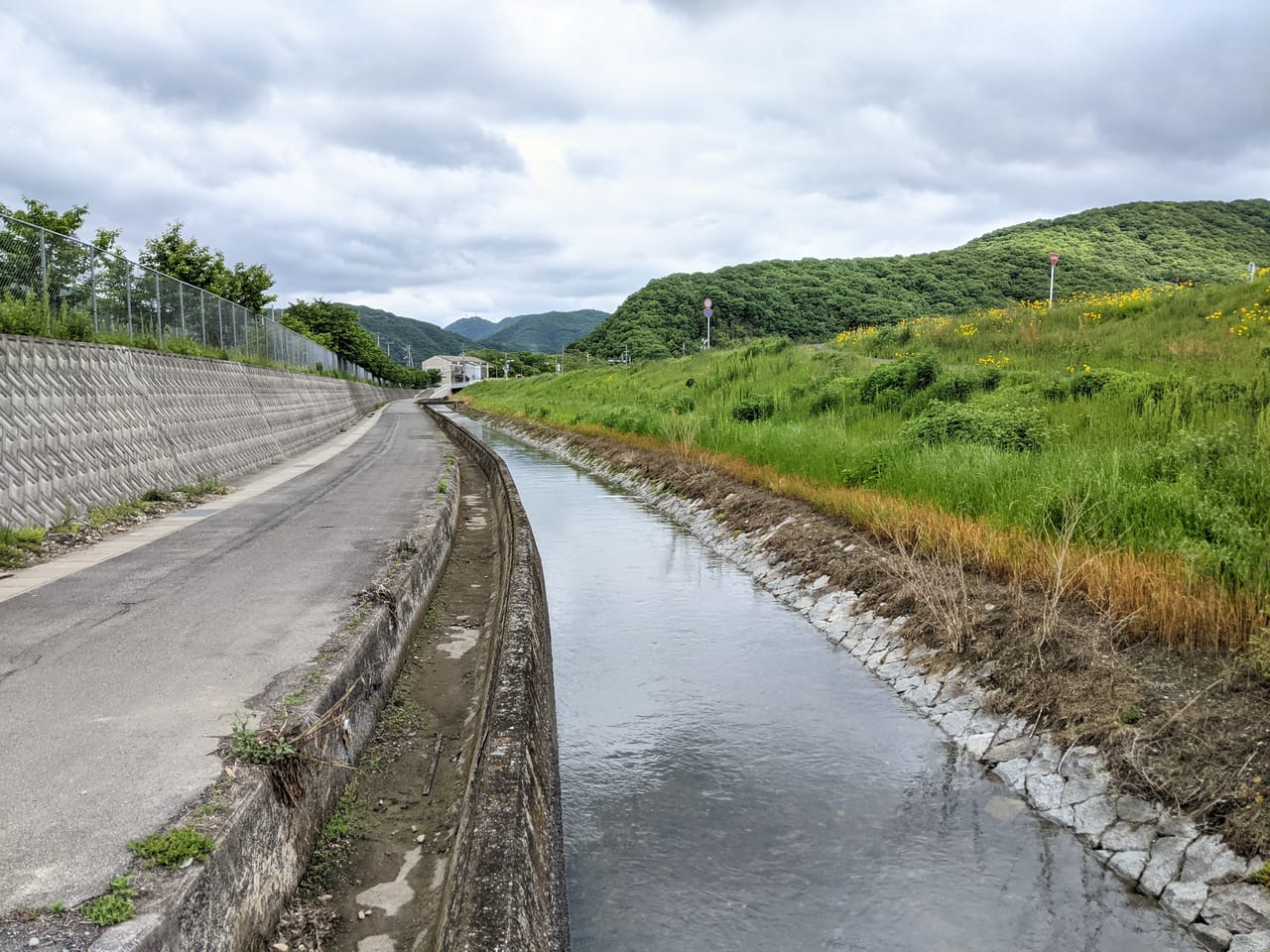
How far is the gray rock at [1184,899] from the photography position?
156 inches

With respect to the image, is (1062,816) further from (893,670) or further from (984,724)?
(893,670)

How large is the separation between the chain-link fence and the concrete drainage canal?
800 cm

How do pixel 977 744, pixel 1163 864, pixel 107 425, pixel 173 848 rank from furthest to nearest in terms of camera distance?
pixel 107 425 < pixel 977 744 < pixel 1163 864 < pixel 173 848

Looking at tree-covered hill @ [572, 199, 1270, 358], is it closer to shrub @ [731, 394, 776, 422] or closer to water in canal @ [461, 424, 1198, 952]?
shrub @ [731, 394, 776, 422]

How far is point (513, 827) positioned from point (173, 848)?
1.30 metres

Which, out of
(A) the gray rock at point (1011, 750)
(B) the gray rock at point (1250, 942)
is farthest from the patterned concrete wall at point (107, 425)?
(B) the gray rock at point (1250, 942)

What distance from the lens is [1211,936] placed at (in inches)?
152

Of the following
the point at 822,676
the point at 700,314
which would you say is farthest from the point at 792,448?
the point at 700,314

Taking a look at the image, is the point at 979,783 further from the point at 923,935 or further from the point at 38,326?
the point at 38,326

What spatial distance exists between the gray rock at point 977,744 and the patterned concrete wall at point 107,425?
9.72 metres

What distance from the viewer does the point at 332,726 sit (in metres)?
4.73

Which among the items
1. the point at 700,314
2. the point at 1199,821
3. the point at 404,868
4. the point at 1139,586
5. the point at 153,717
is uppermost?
the point at 700,314

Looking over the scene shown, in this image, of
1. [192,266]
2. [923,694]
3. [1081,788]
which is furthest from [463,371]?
[1081,788]

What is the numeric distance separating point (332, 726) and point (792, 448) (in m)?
10.8
